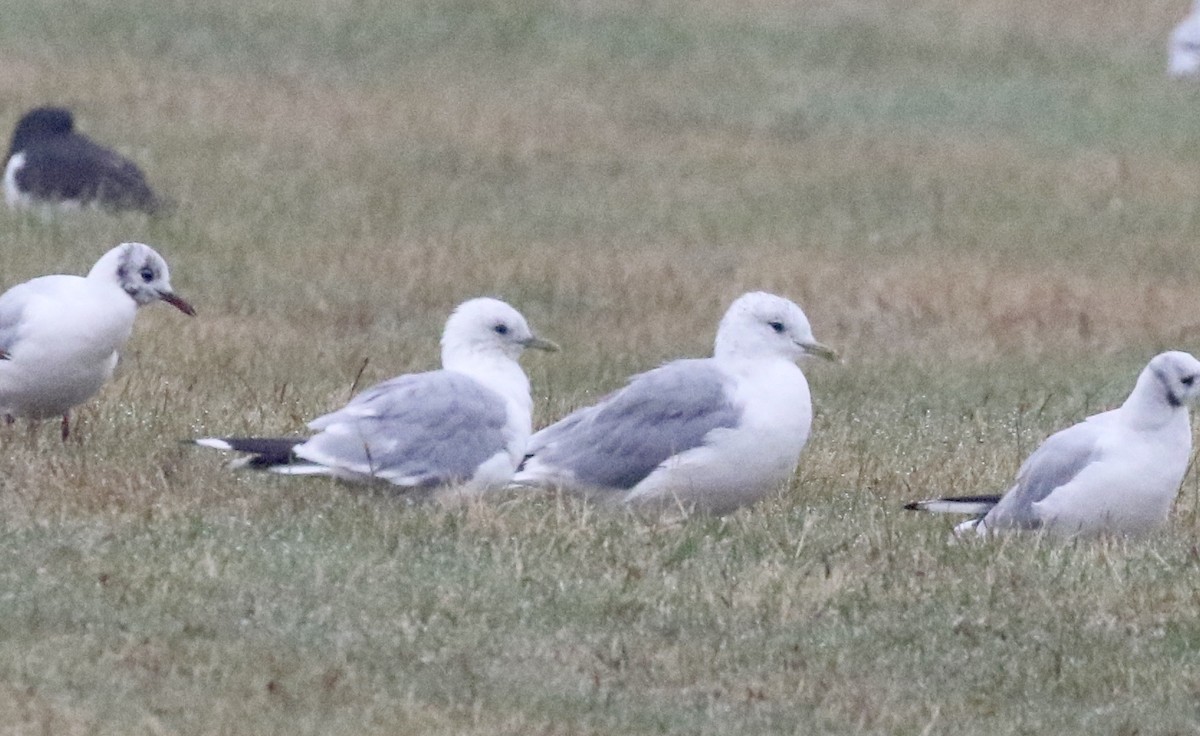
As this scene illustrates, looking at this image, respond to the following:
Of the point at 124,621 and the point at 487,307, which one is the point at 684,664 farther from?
the point at 487,307

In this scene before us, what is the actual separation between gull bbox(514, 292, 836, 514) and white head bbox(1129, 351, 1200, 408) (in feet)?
3.50

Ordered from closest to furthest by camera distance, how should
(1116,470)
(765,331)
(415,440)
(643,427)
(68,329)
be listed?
(1116,470) → (415,440) → (643,427) → (765,331) → (68,329)

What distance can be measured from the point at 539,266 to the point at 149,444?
616 cm

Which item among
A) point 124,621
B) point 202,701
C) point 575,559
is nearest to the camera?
point 202,701

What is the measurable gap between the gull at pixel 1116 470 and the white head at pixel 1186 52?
1742 centimetres

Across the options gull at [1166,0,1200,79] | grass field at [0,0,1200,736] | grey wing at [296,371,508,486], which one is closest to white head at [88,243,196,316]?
grass field at [0,0,1200,736]

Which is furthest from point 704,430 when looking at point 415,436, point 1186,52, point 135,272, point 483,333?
point 1186,52

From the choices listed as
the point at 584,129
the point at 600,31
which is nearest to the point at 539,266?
A: the point at 584,129

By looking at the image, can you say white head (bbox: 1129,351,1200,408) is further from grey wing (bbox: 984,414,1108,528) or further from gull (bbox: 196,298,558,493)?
gull (bbox: 196,298,558,493)

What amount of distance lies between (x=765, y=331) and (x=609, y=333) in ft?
16.8

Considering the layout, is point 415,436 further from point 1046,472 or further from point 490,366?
point 1046,472

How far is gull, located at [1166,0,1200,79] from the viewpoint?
24.2 m

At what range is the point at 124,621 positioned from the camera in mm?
6016

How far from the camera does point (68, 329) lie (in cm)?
814
